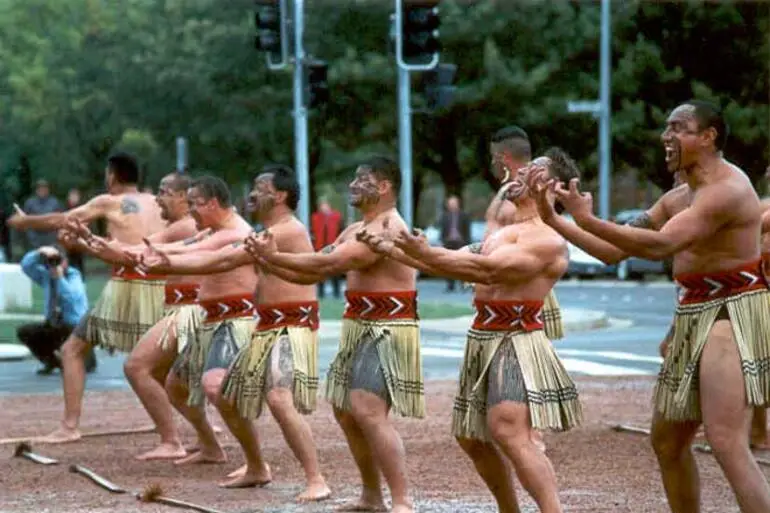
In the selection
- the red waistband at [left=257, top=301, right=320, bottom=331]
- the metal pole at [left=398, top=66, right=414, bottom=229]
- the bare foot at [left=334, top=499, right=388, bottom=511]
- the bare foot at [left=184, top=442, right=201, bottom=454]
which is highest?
the metal pole at [left=398, top=66, right=414, bottom=229]

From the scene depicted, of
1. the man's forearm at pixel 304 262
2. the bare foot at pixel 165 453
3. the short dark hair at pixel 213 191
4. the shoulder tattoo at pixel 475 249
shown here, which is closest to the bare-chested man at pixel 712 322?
the shoulder tattoo at pixel 475 249

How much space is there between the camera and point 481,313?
9.44m

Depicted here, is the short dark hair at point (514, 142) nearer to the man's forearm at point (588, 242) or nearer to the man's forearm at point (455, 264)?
the man's forearm at point (455, 264)

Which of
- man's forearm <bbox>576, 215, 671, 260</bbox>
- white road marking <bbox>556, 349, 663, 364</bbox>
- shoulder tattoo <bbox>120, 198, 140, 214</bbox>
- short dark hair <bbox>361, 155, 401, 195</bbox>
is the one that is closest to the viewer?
man's forearm <bbox>576, 215, 671, 260</bbox>

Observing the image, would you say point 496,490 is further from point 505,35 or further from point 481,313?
point 505,35

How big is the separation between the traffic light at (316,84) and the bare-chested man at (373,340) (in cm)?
1350

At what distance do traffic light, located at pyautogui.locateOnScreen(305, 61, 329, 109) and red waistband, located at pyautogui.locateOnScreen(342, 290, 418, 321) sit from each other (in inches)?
542

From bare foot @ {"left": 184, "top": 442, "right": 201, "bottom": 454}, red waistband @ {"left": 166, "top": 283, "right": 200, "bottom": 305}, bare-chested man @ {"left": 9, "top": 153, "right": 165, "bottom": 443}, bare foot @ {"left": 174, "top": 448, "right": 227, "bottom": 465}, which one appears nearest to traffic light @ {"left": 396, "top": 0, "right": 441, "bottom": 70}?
bare-chested man @ {"left": 9, "top": 153, "right": 165, "bottom": 443}

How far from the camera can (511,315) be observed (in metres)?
9.33

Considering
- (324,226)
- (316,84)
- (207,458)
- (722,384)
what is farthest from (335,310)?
(722,384)

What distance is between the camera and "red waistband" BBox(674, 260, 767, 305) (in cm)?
881

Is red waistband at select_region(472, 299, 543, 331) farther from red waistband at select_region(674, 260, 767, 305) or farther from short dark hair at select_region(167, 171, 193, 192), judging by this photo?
short dark hair at select_region(167, 171, 193, 192)

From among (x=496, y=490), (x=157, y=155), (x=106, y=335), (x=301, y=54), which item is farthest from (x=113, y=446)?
(x=157, y=155)

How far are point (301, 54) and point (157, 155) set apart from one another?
31.2 metres
